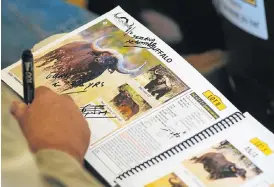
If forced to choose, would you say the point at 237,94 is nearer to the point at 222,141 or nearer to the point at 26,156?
the point at 222,141

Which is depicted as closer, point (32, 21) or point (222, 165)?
point (222, 165)

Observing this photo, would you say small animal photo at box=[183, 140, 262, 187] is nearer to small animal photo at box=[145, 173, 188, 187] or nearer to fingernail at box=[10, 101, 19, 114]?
small animal photo at box=[145, 173, 188, 187]

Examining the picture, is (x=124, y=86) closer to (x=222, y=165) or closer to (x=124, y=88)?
(x=124, y=88)

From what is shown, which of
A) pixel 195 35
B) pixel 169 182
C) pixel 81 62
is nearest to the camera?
pixel 169 182

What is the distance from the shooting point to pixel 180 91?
0.70m

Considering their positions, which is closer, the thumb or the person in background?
the thumb

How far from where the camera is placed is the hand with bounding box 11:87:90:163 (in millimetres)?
611

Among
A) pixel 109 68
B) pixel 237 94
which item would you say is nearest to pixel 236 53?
pixel 237 94

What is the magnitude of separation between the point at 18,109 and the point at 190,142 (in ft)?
0.60

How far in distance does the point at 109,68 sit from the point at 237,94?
16 cm

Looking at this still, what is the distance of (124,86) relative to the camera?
27.6 inches

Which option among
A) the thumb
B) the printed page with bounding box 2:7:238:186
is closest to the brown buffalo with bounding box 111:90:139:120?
the printed page with bounding box 2:7:238:186
